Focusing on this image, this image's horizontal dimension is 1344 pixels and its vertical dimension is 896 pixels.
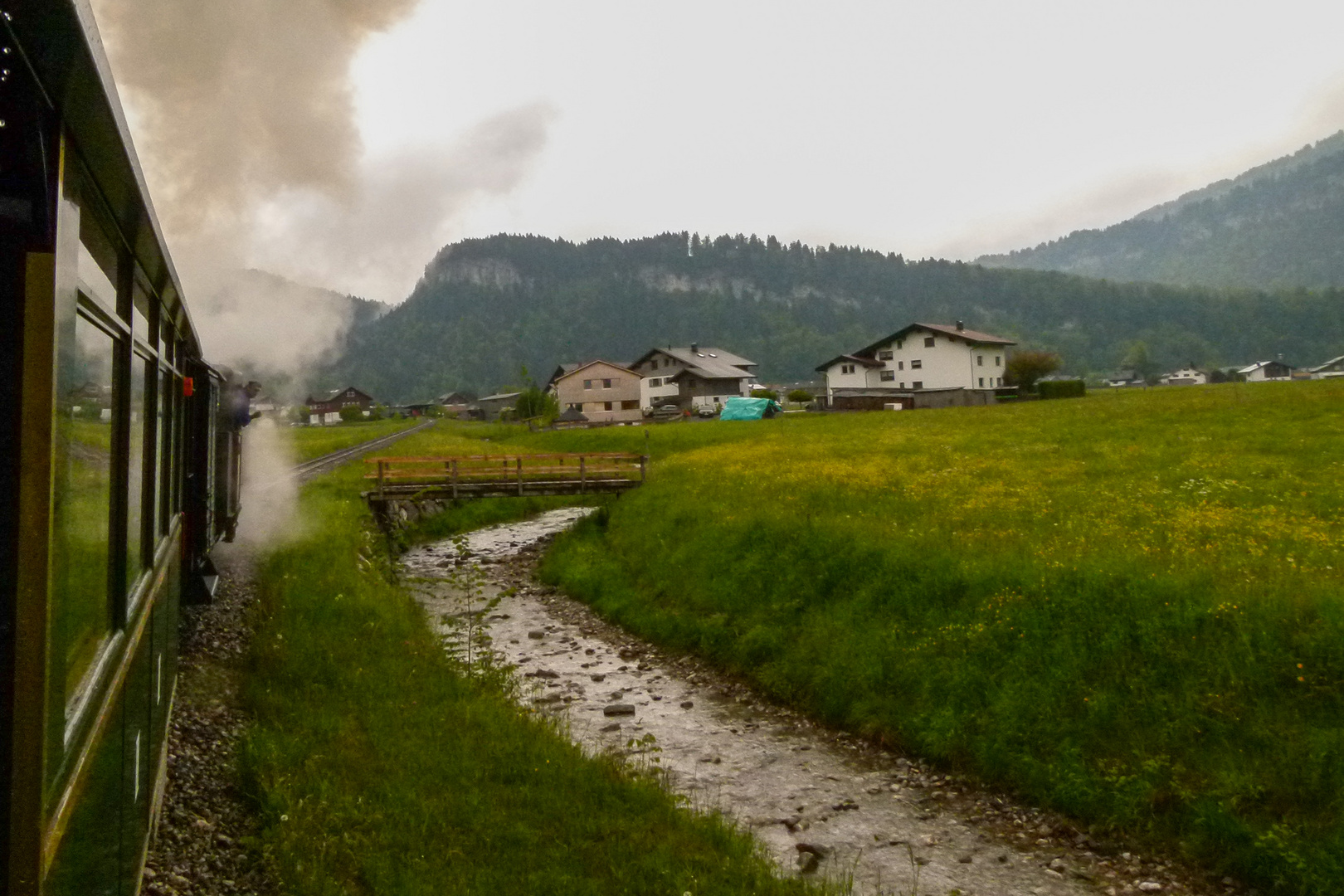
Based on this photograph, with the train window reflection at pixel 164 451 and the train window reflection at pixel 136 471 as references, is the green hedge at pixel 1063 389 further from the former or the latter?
the train window reflection at pixel 136 471

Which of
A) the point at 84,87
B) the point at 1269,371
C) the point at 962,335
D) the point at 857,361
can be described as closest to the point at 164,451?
the point at 84,87

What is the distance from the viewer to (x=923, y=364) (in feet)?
292

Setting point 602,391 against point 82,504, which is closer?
point 82,504

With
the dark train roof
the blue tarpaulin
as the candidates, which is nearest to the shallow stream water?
the dark train roof

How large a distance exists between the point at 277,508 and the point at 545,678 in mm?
14465

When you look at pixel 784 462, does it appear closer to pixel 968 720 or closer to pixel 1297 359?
pixel 968 720

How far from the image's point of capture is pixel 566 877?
27.5ft

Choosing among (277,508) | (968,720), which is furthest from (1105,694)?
(277,508)

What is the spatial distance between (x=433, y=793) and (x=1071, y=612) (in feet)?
30.2

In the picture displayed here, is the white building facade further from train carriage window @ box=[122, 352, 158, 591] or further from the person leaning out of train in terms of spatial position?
train carriage window @ box=[122, 352, 158, 591]

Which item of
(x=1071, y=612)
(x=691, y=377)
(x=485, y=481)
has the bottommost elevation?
(x=1071, y=612)

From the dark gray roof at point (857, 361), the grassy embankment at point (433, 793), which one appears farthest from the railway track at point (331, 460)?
the dark gray roof at point (857, 361)

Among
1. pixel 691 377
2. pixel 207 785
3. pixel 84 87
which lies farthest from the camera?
pixel 691 377

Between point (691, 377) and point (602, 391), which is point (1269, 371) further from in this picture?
point (602, 391)
